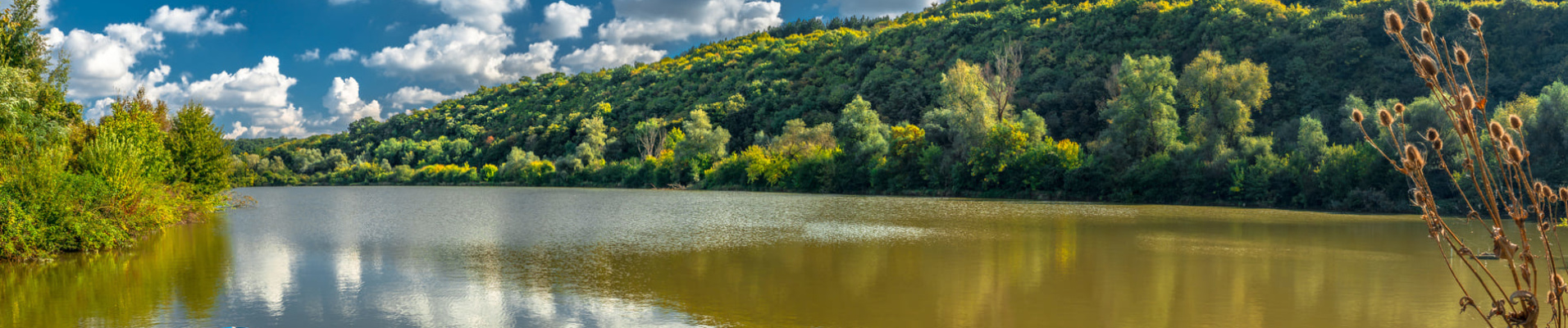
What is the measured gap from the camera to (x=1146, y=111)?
154 ft

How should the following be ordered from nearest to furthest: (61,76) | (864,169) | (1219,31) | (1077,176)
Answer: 1. (61,76)
2. (1077,176)
3. (864,169)
4. (1219,31)

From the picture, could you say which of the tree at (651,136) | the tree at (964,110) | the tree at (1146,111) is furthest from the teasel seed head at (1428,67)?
the tree at (651,136)

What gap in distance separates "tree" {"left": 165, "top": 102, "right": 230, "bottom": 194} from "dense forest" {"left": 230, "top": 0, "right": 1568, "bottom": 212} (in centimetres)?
304

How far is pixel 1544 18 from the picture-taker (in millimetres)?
55094

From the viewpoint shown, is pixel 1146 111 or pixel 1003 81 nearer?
pixel 1146 111

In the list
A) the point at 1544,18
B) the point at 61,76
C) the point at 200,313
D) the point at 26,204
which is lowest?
the point at 200,313

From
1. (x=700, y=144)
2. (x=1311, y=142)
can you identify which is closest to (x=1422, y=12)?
(x=1311, y=142)

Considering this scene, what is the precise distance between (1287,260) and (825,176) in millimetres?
46777

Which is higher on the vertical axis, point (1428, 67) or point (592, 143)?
point (592, 143)

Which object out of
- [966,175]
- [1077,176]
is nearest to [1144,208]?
[1077,176]

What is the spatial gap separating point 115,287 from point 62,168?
6113 millimetres

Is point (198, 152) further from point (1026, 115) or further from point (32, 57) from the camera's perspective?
point (1026, 115)

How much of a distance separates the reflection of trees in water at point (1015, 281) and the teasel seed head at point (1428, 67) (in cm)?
845

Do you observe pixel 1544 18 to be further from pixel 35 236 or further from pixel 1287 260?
pixel 35 236
